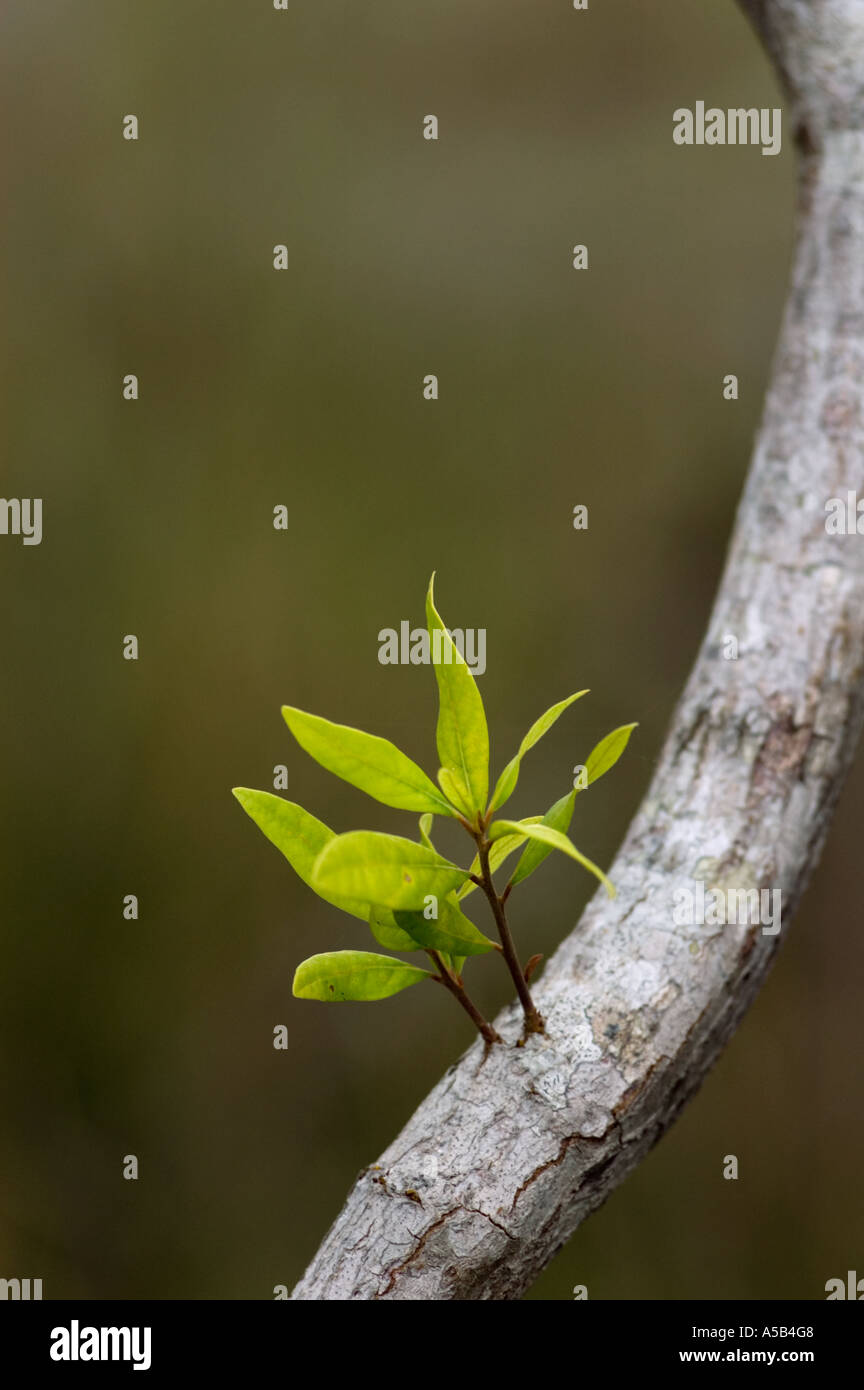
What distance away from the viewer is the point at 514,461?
1794mm

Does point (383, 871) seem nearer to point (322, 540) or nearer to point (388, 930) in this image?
point (388, 930)

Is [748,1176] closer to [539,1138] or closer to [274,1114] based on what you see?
[274,1114]

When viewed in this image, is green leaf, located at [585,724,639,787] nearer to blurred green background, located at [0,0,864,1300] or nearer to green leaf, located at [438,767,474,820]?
green leaf, located at [438,767,474,820]

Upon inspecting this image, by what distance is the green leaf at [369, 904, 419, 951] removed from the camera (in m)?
0.65

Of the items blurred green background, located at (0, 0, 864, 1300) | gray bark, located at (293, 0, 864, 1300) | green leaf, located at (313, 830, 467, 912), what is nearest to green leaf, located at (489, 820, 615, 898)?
green leaf, located at (313, 830, 467, 912)

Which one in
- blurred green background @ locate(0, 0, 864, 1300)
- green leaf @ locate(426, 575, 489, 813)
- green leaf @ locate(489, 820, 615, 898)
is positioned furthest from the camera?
blurred green background @ locate(0, 0, 864, 1300)

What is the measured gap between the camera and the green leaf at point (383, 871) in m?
0.53

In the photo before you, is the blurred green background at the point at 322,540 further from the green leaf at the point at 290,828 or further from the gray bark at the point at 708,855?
the green leaf at the point at 290,828

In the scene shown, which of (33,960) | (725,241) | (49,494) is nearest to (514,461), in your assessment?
(725,241)

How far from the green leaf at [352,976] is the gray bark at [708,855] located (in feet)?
0.37

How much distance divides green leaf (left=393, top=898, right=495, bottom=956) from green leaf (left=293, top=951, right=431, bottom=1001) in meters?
0.02
